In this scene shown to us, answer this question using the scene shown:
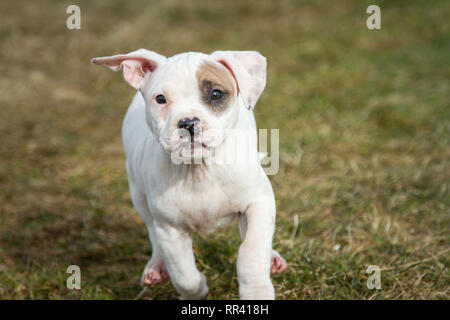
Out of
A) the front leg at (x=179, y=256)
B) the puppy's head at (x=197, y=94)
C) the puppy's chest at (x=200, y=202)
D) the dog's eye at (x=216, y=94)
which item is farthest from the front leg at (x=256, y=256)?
the dog's eye at (x=216, y=94)

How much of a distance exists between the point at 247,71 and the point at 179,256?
3.31 feet

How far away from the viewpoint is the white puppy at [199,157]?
2674mm

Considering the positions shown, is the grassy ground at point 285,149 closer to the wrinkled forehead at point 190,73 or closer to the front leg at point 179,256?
the front leg at point 179,256

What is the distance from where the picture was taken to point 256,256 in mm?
2820

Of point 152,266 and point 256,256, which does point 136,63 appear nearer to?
point 256,256

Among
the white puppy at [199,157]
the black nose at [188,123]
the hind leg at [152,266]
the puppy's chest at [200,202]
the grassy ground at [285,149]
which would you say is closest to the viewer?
the black nose at [188,123]

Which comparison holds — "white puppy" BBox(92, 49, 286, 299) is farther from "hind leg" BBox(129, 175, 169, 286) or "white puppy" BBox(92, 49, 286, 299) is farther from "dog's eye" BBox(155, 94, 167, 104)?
"hind leg" BBox(129, 175, 169, 286)

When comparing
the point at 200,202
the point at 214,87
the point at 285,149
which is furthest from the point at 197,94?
the point at 285,149

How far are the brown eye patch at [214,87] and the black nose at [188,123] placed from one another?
15 cm

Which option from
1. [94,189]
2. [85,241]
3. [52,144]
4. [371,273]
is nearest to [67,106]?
[52,144]

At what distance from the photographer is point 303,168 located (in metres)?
5.52

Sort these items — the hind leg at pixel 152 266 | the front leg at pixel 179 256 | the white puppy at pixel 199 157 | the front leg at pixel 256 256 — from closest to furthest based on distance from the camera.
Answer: the white puppy at pixel 199 157
the front leg at pixel 256 256
the front leg at pixel 179 256
the hind leg at pixel 152 266

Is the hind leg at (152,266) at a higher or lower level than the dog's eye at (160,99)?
lower
